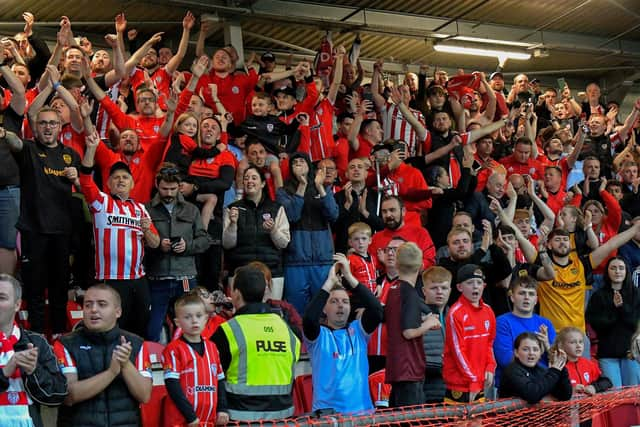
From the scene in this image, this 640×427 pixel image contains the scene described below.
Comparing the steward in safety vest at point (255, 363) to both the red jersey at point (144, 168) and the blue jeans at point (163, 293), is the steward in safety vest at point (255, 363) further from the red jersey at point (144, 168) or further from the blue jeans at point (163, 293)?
the red jersey at point (144, 168)

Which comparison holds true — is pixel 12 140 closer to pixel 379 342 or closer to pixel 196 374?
pixel 196 374

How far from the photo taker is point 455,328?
22.5ft

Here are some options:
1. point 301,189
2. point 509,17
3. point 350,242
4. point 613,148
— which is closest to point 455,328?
point 350,242

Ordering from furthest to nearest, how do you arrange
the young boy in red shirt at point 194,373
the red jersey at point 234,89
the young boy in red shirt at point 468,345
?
the red jersey at point 234,89 → the young boy in red shirt at point 468,345 → the young boy in red shirt at point 194,373

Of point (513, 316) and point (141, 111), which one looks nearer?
point (513, 316)

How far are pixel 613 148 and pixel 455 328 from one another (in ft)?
31.3

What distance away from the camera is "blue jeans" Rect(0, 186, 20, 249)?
7.24 m

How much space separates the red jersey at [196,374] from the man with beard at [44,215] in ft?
7.23

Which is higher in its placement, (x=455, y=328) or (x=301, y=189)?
(x=301, y=189)

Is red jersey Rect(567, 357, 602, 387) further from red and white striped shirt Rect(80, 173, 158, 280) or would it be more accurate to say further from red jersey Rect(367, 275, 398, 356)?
red and white striped shirt Rect(80, 173, 158, 280)

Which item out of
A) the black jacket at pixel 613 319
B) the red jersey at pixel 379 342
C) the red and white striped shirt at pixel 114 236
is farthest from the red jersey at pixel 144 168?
the black jacket at pixel 613 319

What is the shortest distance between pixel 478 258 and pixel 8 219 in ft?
14.6

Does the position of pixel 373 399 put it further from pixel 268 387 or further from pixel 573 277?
pixel 573 277

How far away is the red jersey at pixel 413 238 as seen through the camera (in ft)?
29.9
